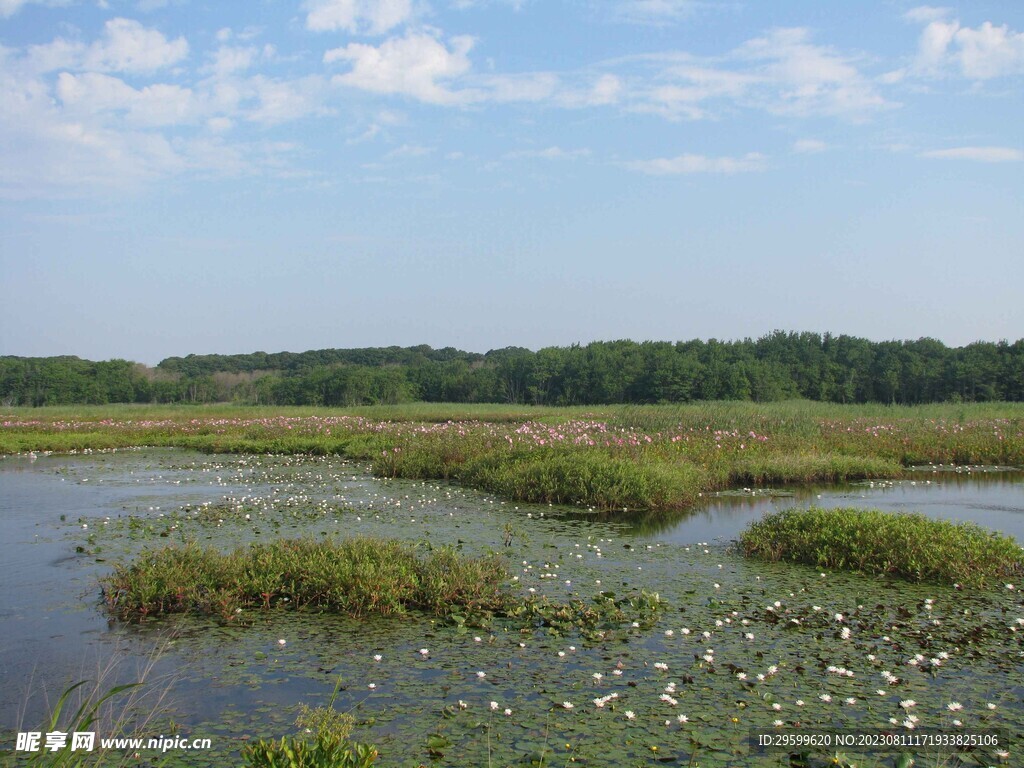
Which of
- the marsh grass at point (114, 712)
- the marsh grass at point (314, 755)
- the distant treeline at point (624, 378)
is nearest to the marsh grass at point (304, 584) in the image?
the marsh grass at point (114, 712)

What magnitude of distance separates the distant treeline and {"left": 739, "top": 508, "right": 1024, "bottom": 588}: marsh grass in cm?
4989

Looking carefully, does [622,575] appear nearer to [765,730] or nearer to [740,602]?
[740,602]

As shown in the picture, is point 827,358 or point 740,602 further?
point 827,358

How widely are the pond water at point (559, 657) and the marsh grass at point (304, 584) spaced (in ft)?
0.82

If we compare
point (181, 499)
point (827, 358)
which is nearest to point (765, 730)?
point (181, 499)

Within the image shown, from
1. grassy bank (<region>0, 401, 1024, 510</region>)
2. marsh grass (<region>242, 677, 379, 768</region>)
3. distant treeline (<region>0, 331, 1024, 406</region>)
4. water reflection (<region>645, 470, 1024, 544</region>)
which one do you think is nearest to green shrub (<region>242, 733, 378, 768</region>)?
marsh grass (<region>242, 677, 379, 768</region>)

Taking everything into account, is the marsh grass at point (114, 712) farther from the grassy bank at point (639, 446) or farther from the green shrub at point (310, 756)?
the grassy bank at point (639, 446)

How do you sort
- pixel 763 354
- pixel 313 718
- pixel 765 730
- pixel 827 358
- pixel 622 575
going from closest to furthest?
pixel 313 718, pixel 765 730, pixel 622 575, pixel 827 358, pixel 763 354

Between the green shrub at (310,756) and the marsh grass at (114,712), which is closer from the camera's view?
the green shrub at (310,756)

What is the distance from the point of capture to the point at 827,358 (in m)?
68.8

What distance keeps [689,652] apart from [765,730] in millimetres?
1427

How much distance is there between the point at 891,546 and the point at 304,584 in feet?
21.5

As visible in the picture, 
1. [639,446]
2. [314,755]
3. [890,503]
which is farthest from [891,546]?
[639,446]

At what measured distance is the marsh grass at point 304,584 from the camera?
294 inches
